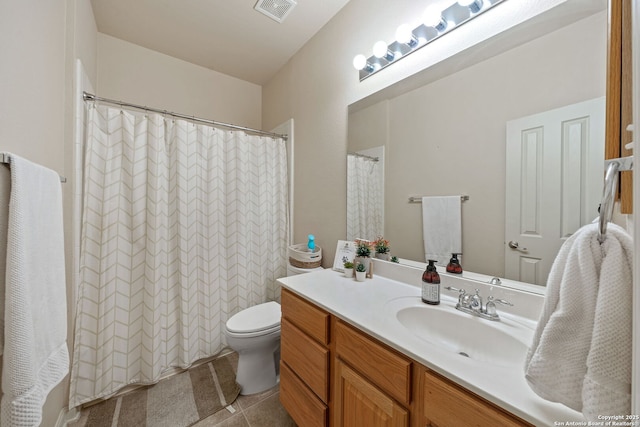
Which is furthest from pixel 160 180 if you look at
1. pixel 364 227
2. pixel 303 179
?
pixel 364 227

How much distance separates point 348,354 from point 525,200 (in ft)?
2.97

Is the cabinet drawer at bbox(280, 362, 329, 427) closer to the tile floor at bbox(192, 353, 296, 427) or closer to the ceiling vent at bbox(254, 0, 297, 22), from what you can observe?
the tile floor at bbox(192, 353, 296, 427)

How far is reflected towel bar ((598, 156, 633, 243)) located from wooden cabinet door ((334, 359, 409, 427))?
69 centimetres

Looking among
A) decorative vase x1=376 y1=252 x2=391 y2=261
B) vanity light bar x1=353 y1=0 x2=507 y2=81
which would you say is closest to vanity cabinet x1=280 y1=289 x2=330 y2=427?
decorative vase x1=376 y1=252 x2=391 y2=261

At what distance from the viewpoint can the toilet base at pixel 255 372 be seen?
1.50 meters

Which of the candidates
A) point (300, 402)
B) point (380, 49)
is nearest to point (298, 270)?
point (300, 402)

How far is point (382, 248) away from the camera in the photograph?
4.52ft

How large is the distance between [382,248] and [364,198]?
0.35m

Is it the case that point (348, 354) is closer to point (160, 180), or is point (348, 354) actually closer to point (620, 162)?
point (620, 162)

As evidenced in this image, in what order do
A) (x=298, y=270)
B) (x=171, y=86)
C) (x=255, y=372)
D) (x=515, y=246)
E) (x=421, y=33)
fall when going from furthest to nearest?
Result: (x=171, y=86) → (x=298, y=270) → (x=255, y=372) → (x=421, y=33) → (x=515, y=246)

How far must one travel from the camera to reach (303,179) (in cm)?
206

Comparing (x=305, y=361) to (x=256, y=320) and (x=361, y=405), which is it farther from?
(x=256, y=320)

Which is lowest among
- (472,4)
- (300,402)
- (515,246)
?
(300,402)

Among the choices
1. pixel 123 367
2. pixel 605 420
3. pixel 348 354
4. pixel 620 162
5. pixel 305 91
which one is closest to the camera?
pixel 605 420
